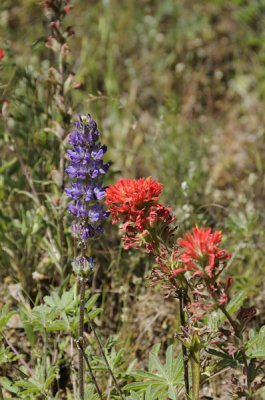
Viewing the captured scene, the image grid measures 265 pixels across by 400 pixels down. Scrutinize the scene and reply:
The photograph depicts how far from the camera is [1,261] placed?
10.3ft

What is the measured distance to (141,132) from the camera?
4.45 m

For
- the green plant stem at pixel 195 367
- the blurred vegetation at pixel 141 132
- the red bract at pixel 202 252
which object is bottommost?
the green plant stem at pixel 195 367

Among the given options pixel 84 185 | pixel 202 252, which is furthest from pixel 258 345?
pixel 84 185

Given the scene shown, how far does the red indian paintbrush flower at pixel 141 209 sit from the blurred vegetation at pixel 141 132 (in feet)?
2.87

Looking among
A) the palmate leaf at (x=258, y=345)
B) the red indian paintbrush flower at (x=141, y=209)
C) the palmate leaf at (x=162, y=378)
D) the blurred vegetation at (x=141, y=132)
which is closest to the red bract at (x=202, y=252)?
the red indian paintbrush flower at (x=141, y=209)

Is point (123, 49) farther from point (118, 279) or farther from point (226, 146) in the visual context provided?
point (118, 279)

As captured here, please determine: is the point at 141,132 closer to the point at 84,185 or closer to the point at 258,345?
the point at 84,185

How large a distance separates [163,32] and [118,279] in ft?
10.5

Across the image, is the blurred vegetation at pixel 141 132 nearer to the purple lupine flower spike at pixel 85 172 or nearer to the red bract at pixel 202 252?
the purple lupine flower spike at pixel 85 172

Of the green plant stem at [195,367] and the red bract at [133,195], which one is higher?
the red bract at [133,195]

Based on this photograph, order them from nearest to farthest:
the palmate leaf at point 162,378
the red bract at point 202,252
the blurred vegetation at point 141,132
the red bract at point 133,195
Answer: the red bract at point 202,252, the red bract at point 133,195, the palmate leaf at point 162,378, the blurred vegetation at point 141,132

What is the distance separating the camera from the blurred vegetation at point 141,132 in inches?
121

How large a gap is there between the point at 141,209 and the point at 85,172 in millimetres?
225

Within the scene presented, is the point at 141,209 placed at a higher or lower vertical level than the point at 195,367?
higher
